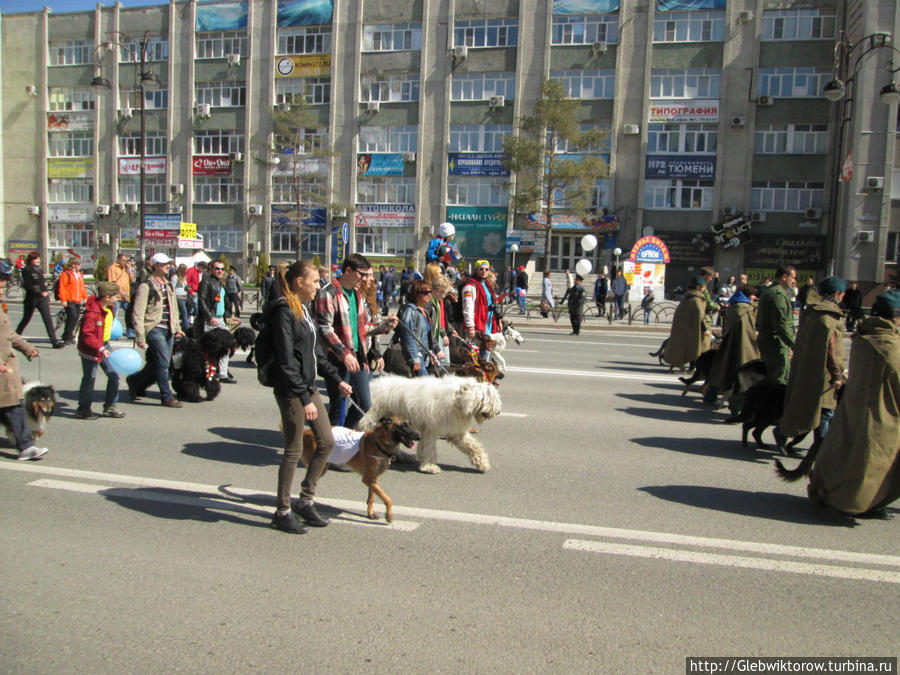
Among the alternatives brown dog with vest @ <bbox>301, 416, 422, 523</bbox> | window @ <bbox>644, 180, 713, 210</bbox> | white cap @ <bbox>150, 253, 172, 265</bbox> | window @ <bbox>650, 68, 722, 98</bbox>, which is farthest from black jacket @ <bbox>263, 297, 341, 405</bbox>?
window @ <bbox>650, 68, 722, 98</bbox>

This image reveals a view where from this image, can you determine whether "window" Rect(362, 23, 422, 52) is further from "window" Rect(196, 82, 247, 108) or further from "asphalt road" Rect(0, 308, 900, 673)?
"asphalt road" Rect(0, 308, 900, 673)

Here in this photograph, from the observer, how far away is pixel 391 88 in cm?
4453

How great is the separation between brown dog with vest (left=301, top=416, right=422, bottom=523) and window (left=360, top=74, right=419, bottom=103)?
139ft

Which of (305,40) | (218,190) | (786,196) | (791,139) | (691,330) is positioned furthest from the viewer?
(218,190)

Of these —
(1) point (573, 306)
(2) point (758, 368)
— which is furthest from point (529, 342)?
(2) point (758, 368)

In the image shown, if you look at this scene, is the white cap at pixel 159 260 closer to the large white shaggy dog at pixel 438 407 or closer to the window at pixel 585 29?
the large white shaggy dog at pixel 438 407

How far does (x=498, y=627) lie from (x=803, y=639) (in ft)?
5.06

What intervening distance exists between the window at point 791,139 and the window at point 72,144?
4587 cm

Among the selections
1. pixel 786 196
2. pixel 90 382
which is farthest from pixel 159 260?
pixel 786 196

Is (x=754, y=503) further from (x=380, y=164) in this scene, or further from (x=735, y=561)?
(x=380, y=164)

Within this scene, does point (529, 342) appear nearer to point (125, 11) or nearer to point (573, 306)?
point (573, 306)

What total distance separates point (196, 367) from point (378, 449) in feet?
16.3

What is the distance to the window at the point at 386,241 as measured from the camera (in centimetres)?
4466

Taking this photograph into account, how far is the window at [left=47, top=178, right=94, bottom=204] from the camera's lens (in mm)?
50906
